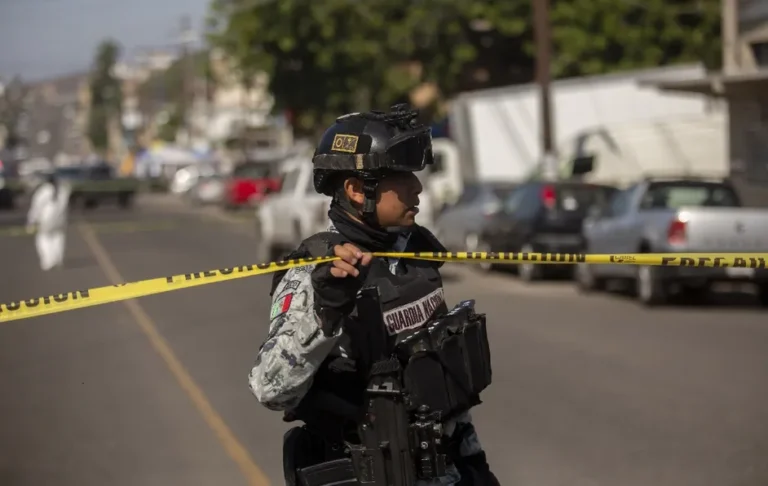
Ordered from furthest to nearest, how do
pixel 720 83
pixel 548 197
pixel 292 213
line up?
pixel 720 83 < pixel 292 213 < pixel 548 197

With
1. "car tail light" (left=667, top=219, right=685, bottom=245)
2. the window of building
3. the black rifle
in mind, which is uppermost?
the black rifle

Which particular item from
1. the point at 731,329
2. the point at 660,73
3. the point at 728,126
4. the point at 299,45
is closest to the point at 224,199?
the point at 299,45

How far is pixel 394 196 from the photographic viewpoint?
342cm

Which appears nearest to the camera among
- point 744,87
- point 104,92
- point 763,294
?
point 763,294

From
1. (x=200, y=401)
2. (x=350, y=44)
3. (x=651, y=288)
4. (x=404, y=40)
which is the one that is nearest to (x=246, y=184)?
(x=350, y=44)

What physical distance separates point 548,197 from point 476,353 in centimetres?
1800

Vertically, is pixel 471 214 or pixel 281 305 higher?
pixel 281 305

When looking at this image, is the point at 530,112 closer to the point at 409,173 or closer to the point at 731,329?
the point at 731,329

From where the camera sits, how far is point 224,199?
175 ft

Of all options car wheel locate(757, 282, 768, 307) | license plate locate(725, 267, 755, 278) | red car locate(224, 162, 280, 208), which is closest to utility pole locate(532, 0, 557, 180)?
car wheel locate(757, 282, 768, 307)

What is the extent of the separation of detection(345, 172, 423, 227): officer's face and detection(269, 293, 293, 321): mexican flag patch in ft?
1.10

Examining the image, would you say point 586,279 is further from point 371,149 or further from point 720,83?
point 371,149

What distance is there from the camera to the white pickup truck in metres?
21.0

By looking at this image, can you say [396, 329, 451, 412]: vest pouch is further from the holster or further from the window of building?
the window of building
